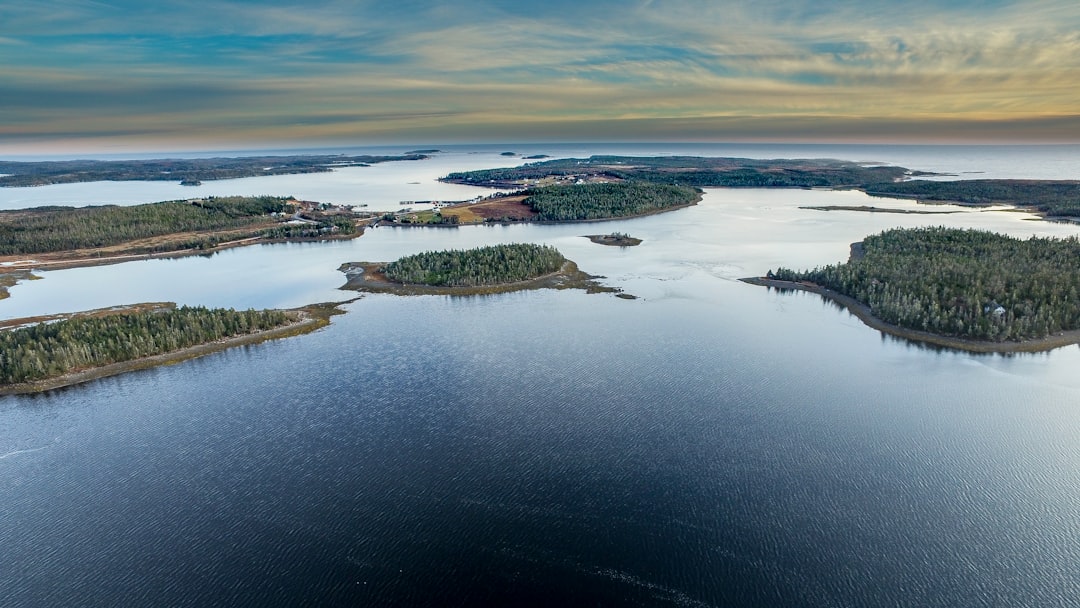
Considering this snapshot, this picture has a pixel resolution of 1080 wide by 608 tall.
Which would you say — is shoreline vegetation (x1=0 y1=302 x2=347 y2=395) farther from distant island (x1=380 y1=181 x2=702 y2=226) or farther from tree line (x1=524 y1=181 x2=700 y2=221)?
tree line (x1=524 y1=181 x2=700 y2=221)

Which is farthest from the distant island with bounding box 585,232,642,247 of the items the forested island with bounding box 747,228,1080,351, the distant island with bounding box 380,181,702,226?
the forested island with bounding box 747,228,1080,351

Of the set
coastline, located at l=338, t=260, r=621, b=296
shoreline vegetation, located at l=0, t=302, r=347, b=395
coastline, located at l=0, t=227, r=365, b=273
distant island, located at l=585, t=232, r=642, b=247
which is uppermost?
distant island, located at l=585, t=232, r=642, b=247

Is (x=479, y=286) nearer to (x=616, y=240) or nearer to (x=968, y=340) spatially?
(x=616, y=240)

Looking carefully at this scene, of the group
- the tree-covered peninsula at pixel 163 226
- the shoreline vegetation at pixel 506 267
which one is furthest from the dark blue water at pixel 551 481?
the tree-covered peninsula at pixel 163 226

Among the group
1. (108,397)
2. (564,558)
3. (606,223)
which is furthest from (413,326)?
(606,223)

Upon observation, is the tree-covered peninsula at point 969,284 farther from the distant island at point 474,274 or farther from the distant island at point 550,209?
the distant island at point 550,209
